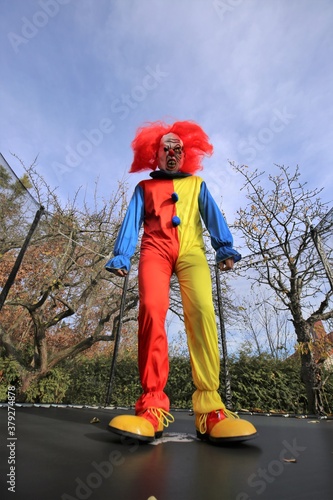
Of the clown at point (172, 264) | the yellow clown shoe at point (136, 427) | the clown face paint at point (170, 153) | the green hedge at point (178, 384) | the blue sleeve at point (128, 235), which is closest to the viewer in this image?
the yellow clown shoe at point (136, 427)

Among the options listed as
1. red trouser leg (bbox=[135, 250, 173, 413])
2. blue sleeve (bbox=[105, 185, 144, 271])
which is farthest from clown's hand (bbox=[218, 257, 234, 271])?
blue sleeve (bbox=[105, 185, 144, 271])

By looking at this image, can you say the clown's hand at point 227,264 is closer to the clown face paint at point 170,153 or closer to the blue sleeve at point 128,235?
the blue sleeve at point 128,235

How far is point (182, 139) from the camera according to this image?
1.83 meters

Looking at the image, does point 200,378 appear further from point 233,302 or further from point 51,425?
point 233,302

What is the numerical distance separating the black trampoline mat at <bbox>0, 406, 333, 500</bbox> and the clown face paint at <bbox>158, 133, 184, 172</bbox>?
4.09ft

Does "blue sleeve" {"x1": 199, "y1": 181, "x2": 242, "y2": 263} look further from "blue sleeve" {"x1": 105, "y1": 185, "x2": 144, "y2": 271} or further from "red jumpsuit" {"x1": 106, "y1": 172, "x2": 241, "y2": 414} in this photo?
"blue sleeve" {"x1": 105, "y1": 185, "x2": 144, "y2": 271}

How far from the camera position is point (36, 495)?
23.5 inches

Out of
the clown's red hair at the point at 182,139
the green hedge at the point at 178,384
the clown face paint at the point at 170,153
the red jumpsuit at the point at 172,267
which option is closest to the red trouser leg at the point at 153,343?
the red jumpsuit at the point at 172,267

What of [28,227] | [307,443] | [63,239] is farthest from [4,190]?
[307,443]

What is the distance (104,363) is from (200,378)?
352 centimetres

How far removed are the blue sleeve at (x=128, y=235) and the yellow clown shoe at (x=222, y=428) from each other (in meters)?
0.67

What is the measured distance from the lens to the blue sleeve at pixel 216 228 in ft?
4.92

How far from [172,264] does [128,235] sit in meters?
0.25

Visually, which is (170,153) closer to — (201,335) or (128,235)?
(128,235)
